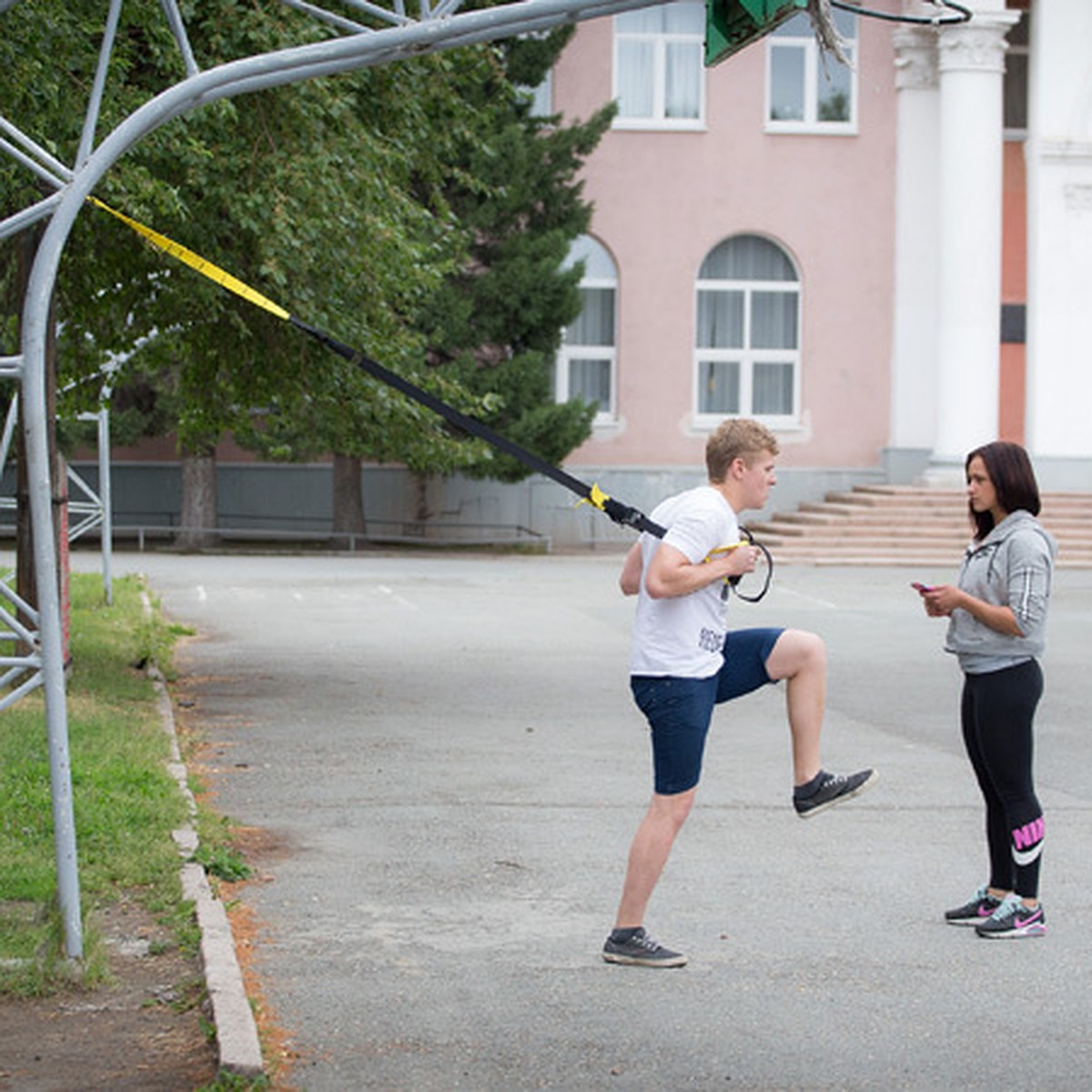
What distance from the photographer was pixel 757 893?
8242 mm

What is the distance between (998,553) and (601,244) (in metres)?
32.0

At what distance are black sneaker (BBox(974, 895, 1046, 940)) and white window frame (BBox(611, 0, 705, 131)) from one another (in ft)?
106

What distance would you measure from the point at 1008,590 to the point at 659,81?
32771mm

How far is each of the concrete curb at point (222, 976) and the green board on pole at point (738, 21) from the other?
137 inches

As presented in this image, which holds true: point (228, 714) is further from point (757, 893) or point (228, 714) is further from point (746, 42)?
point (746, 42)

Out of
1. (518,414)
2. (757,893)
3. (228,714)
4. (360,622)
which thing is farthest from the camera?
(518,414)

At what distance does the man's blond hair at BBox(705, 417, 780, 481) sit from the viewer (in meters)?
6.90

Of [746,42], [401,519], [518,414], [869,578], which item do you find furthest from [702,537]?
[401,519]

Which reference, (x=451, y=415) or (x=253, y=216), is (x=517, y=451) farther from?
(x=253, y=216)

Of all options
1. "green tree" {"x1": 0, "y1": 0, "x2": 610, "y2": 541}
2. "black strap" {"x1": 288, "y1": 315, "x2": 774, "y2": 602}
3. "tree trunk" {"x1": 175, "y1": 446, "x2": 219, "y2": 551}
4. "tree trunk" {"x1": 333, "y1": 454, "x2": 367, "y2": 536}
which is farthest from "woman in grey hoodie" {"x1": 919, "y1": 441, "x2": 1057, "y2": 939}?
"tree trunk" {"x1": 175, "y1": 446, "x2": 219, "y2": 551}

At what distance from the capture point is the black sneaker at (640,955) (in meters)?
6.93

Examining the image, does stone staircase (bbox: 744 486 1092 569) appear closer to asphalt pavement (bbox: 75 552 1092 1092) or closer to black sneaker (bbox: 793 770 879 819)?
asphalt pavement (bbox: 75 552 1092 1092)

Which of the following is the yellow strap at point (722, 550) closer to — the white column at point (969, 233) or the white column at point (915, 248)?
A: the white column at point (969, 233)

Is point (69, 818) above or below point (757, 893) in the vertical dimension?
above
